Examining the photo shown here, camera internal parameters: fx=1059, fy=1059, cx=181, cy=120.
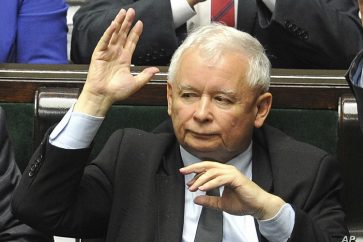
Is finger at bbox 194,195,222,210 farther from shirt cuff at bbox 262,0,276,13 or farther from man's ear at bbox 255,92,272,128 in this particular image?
shirt cuff at bbox 262,0,276,13

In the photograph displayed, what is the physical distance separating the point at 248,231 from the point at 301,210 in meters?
0.17

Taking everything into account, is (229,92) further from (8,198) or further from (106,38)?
(8,198)

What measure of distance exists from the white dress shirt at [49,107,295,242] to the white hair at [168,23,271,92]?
0.21 m

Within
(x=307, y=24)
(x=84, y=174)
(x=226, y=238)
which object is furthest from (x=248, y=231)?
(x=307, y=24)

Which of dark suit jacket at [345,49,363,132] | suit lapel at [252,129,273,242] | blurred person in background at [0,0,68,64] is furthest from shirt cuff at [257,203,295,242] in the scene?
blurred person in background at [0,0,68,64]

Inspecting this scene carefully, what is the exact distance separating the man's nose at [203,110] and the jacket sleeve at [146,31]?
0.63 metres

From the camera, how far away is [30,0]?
11.8 ft

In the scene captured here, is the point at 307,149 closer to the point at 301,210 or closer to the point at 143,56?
the point at 301,210

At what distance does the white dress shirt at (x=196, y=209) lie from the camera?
100 inches

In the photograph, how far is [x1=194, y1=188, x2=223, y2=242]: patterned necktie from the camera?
267cm

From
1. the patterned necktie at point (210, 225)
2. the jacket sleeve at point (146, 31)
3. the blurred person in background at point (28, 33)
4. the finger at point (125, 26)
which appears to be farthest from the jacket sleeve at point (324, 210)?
the blurred person in background at point (28, 33)

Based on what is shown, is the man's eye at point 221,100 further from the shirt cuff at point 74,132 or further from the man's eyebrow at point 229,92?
the shirt cuff at point 74,132

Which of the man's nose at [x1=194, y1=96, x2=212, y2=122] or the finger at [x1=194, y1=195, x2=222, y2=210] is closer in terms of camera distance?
the finger at [x1=194, y1=195, x2=222, y2=210]

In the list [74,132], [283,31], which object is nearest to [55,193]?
[74,132]
